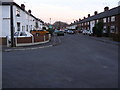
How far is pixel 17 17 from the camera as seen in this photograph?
3119 cm

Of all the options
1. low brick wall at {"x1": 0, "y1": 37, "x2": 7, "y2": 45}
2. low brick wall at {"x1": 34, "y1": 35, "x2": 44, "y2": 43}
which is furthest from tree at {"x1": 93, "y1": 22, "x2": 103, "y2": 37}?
low brick wall at {"x1": 0, "y1": 37, "x2": 7, "y2": 45}

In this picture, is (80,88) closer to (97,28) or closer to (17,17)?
A: (17,17)

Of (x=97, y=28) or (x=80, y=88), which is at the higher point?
(x=97, y=28)

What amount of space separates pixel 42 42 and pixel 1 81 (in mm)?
16923

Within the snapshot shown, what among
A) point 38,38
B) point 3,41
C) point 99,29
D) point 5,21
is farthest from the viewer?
point 99,29

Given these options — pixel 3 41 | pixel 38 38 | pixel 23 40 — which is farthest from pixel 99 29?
pixel 3 41

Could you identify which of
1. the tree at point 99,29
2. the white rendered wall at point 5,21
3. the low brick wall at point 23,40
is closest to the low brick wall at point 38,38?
the low brick wall at point 23,40

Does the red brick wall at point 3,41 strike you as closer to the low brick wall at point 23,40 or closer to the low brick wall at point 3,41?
the low brick wall at point 3,41

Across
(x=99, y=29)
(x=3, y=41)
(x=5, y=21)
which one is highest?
(x=5, y=21)

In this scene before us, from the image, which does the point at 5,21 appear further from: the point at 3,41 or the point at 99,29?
the point at 99,29

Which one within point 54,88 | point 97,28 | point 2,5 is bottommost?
point 54,88

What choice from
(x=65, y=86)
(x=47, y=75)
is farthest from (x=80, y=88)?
(x=47, y=75)

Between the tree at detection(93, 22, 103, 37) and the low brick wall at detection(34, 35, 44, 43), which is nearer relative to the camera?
the low brick wall at detection(34, 35, 44, 43)

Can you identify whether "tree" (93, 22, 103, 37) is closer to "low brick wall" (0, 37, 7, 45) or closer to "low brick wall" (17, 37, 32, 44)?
"low brick wall" (17, 37, 32, 44)
